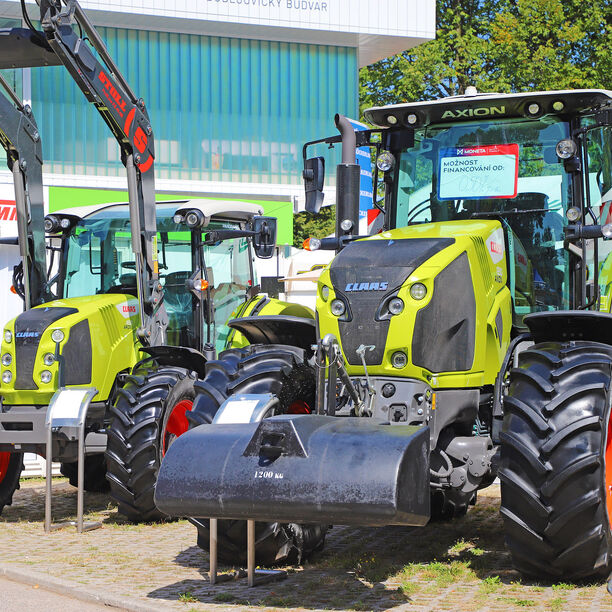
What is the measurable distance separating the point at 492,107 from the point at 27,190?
5.13 m

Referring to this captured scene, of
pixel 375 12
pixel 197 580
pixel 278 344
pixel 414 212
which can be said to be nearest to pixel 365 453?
pixel 197 580

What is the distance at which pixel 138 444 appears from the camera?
30.2 feet

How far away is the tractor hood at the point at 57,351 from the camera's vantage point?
987 cm

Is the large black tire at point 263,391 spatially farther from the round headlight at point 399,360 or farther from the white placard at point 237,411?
the round headlight at point 399,360

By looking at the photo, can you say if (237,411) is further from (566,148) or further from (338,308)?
(566,148)

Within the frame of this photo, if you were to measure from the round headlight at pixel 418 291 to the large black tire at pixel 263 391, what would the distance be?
97cm

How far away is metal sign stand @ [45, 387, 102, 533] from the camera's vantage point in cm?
908

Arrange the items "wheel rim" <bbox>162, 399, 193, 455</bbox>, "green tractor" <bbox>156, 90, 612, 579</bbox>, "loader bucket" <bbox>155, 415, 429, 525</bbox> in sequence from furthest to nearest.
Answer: "wheel rim" <bbox>162, 399, 193, 455</bbox> < "green tractor" <bbox>156, 90, 612, 579</bbox> < "loader bucket" <bbox>155, 415, 429, 525</bbox>

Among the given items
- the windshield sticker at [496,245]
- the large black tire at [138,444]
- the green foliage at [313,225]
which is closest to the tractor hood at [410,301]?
the windshield sticker at [496,245]

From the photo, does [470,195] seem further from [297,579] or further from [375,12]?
[375,12]

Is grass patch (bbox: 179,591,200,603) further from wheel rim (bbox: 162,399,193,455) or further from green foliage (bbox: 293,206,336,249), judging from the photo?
green foliage (bbox: 293,206,336,249)

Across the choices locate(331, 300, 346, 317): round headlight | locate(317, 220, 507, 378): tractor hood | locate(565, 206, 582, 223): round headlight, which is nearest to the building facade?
locate(565, 206, 582, 223): round headlight

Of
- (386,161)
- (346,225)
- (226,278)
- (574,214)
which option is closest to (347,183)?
(346,225)

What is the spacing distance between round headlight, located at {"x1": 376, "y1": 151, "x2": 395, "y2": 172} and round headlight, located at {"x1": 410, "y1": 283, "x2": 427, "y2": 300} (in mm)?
1785
